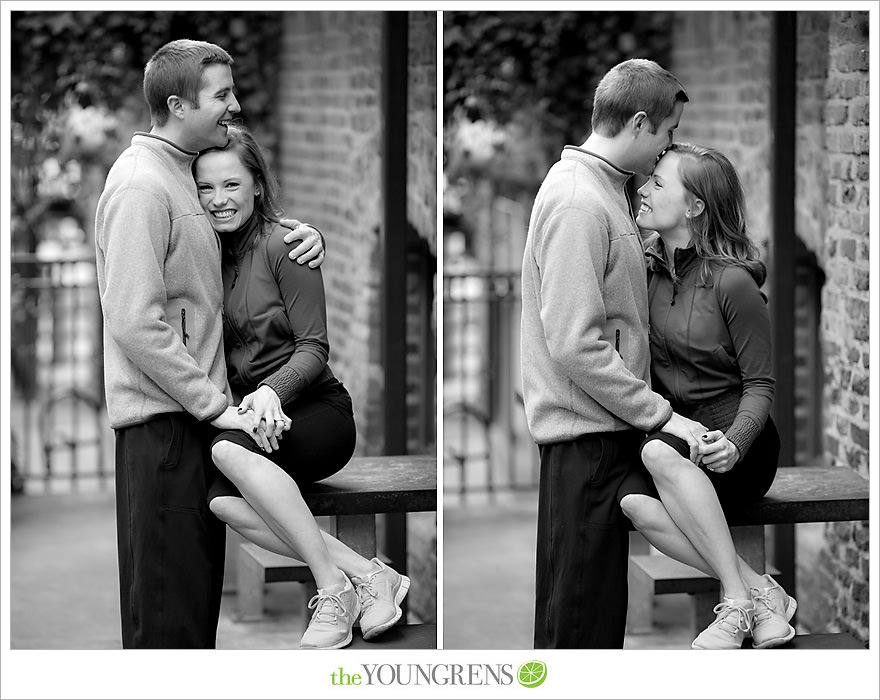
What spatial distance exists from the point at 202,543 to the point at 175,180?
97 centimetres

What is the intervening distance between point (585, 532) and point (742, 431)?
496 millimetres

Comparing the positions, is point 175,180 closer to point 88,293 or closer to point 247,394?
point 247,394

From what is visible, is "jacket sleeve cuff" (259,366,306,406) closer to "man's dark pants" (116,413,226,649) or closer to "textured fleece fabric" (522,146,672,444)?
"man's dark pants" (116,413,226,649)

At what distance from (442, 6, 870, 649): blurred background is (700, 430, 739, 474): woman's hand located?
106 centimetres

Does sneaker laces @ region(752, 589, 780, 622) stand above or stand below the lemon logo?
above

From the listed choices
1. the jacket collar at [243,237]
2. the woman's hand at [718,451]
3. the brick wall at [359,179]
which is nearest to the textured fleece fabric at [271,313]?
the jacket collar at [243,237]

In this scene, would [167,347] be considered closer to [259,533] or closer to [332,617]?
[259,533]

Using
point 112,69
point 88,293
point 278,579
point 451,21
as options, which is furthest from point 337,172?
point 88,293

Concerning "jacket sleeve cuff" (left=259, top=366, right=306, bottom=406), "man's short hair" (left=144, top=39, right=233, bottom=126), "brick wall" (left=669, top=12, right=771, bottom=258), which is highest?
"brick wall" (left=669, top=12, right=771, bottom=258)

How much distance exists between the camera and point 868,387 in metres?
4.54

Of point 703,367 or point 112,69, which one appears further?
point 112,69

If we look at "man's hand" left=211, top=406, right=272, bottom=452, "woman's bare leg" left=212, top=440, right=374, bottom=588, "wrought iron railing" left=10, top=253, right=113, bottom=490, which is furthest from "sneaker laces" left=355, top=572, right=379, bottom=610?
"wrought iron railing" left=10, top=253, right=113, bottom=490

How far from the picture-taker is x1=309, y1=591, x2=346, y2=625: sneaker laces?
150 inches

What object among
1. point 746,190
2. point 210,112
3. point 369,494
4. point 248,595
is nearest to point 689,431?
point 369,494
